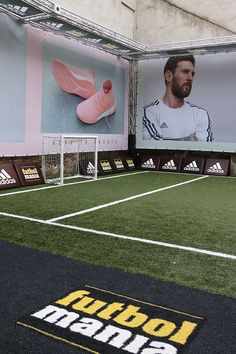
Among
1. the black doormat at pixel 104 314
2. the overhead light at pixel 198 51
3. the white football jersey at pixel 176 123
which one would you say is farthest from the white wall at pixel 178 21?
the black doormat at pixel 104 314

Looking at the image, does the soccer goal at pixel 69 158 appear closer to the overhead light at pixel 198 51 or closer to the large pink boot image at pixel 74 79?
the large pink boot image at pixel 74 79

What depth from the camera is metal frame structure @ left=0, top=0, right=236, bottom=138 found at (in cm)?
840

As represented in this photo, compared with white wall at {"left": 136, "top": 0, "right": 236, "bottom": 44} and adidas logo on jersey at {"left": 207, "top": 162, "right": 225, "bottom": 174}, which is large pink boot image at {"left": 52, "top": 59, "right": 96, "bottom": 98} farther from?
adidas logo on jersey at {"left": 207, "top": 162, "right": 225, "bottom": 174}

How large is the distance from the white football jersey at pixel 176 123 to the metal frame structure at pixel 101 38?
2.08 feet

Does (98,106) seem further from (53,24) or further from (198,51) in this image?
(198,51)

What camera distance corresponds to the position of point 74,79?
10859 mm

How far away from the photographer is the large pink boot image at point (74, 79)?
10.4 metres

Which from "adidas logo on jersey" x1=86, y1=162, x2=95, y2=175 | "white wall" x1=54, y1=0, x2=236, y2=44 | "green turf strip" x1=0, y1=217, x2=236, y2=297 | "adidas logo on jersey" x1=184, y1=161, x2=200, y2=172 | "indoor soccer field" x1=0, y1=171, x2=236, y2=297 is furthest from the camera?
"white wall" x1=54, y1=0, x2=236, y2=44

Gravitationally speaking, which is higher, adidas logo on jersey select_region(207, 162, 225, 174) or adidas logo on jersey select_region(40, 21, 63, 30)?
adidas logo on jersey select_region(40, 21, 63, 30)

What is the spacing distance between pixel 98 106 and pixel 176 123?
277 centimetres

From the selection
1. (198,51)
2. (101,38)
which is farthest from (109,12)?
(198,51)

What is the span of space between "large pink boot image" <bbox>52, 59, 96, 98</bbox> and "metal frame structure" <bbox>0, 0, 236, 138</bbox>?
0.80m

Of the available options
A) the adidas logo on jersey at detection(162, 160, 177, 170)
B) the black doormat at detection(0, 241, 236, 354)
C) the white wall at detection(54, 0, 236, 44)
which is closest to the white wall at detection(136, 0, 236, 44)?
the white wall at detection(54, 0, 236, 44)

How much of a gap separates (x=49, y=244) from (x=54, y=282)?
3.51 feet
